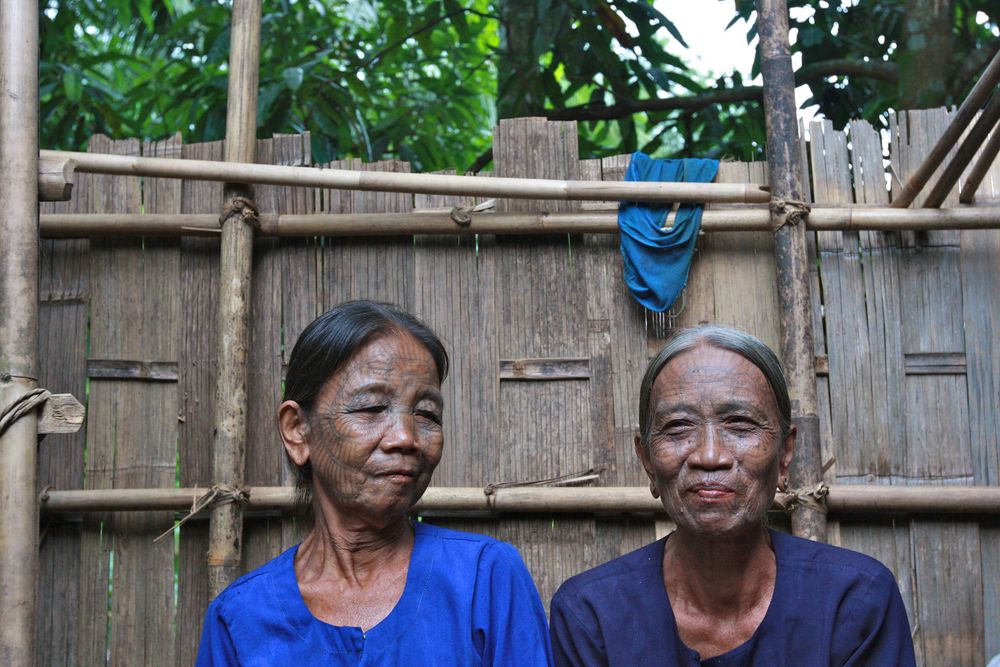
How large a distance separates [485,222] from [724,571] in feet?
6.75

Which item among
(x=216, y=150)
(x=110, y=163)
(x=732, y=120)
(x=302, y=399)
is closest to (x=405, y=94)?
(x=732, y=120)

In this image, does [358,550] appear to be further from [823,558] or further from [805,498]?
[805,498]

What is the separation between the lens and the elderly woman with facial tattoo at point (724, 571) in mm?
2271

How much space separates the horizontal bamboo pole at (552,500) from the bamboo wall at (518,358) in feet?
0.30

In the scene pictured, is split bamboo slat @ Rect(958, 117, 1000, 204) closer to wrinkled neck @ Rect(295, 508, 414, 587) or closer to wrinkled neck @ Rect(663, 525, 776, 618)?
wrinkled neck @ Rect(663, 525, 776, 618)

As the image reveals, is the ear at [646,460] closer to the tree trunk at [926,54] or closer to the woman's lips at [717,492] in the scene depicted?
the woman's lips at [717,492]

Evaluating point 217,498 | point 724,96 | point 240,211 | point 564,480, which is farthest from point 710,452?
point 724,96

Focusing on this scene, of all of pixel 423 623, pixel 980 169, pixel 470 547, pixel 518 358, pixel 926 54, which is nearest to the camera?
pixel 423 623

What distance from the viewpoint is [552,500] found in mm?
3922

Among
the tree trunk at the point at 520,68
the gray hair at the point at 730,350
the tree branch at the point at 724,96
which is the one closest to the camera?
the gray hair at the point at 730,350

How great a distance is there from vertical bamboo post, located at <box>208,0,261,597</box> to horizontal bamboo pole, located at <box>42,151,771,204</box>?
0.59 feet

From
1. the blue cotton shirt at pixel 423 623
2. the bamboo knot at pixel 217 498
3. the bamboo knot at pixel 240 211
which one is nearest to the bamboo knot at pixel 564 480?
the bamboo knot at pixel 217 498

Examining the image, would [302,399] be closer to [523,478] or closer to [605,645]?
[605,645]

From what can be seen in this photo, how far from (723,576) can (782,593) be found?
131mm
